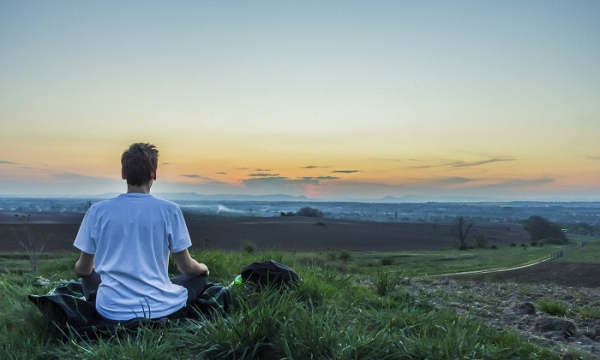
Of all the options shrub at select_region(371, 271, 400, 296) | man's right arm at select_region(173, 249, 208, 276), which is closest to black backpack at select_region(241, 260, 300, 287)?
man's right arm at select_region(173, 249, 208, 276)

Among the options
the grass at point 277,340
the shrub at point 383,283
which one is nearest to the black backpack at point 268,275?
the grass at point 277,340

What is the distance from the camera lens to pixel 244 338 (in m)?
3.86

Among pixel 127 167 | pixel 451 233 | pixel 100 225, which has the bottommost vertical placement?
pixel 451 233

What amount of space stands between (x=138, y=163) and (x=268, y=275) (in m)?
2.19

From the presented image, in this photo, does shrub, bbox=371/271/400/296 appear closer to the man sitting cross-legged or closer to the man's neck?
the man sitting cross-legged

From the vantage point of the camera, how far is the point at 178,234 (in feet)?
13.8

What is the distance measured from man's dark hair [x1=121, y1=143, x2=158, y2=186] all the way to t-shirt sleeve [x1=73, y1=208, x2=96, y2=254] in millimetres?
447

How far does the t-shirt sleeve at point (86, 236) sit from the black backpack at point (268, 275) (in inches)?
73.4

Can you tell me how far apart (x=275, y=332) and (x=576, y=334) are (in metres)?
3.91

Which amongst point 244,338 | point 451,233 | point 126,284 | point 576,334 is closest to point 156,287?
point 126,284

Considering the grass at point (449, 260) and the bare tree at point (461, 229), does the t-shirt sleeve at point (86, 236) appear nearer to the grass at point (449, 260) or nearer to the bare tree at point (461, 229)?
the grass at point (449, 260)

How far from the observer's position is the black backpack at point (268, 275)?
5645mm

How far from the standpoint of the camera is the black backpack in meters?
5.64

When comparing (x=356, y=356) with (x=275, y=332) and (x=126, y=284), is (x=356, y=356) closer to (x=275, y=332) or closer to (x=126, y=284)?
(x=275, y=332)
